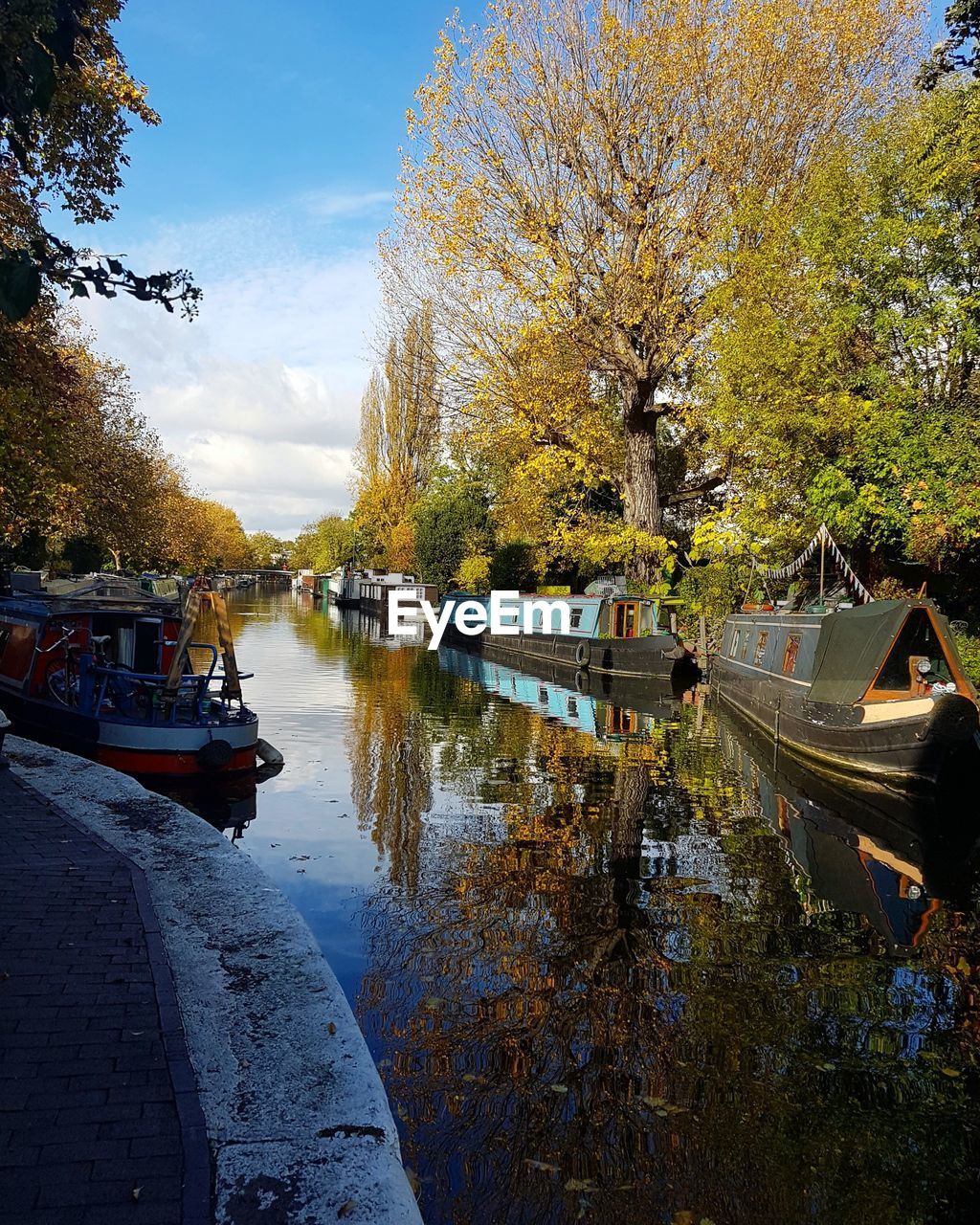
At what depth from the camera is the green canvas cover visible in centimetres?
1254

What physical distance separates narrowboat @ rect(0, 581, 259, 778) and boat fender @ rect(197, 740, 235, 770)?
13mm

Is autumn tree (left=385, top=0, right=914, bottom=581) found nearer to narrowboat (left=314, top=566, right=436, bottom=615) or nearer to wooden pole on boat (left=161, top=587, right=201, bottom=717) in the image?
wooden pole on boat (left=161, top=587, right=201, bottom=717)

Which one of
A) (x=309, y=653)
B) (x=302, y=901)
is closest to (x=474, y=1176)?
(x=302, y=901)

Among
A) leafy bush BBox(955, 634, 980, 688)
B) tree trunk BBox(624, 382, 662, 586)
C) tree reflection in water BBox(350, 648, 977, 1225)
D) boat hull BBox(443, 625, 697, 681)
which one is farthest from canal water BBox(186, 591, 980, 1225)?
tree trunk BBox(624, 382, 662, 586)

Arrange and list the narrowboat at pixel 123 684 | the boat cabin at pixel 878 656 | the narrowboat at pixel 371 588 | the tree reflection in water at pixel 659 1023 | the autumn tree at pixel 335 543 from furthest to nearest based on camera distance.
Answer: the autumn tree at pixel 335 543 < the narrowboat at pixel 371 588 < the boat cabin at pixel 878 656 < the narrowboat at pixel 123 684 < the tree reflection in water at pixel 659 1023

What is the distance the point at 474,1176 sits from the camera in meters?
3.88

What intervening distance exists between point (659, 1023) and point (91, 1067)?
3.29m

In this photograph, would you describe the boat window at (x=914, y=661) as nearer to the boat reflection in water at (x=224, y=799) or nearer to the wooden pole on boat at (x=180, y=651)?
the boat reflection in water at (x=224, y=799)

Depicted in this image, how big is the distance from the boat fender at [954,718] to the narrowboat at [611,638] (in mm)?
13290

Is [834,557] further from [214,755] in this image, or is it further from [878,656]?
[214,755]

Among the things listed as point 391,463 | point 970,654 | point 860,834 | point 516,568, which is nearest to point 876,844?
point 860,834

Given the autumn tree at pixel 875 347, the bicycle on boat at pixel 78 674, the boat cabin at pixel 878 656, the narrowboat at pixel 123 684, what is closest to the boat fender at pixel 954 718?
the boat cabin at pixel 878 656

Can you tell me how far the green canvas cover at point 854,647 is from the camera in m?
12.5

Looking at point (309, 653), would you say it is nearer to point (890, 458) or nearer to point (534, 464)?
point (534, 464)
